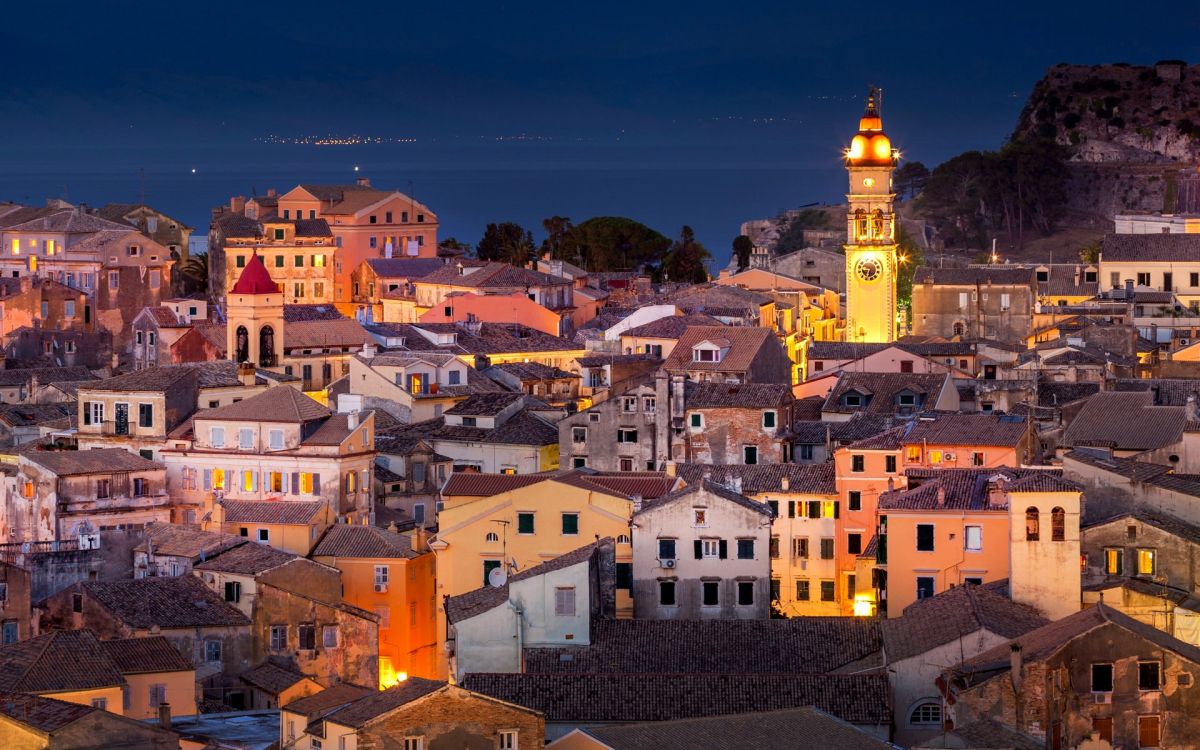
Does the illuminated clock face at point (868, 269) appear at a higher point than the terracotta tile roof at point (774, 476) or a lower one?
higher

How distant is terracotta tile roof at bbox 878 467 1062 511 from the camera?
49031mm

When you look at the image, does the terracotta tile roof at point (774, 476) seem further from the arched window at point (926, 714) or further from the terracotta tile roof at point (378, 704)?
the terracotta tile roof at point (378, 704)

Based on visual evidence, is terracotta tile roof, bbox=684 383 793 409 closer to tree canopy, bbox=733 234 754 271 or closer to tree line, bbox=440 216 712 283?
tree line, bbox=440 216 712 283

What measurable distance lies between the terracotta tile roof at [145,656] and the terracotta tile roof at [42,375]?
3037cm

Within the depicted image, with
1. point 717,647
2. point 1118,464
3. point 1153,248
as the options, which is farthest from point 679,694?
point 1153,248

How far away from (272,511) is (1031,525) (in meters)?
17.7

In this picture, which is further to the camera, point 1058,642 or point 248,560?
point 248,560

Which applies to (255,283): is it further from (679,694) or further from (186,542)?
(679,694)

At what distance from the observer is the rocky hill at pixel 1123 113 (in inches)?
4847

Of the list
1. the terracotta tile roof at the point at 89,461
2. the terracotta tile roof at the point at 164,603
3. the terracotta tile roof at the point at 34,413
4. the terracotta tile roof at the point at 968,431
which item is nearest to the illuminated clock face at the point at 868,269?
the terracotta tile roof at the point at 34,413

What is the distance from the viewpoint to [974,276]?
3479 inches

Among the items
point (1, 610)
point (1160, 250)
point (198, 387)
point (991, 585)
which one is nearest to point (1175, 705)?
point (991, 585)

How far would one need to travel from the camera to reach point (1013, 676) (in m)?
39.0

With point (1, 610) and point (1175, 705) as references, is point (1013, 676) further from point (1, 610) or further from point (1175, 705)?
point (1, 610)
